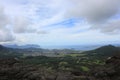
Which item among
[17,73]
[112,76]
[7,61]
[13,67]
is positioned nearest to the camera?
[112,76]

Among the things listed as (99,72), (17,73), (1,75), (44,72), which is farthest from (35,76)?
(99,72)

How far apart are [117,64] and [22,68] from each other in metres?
29.4

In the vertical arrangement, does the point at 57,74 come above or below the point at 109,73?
above

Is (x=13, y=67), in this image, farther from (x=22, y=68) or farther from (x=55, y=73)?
(x=55, y=73)

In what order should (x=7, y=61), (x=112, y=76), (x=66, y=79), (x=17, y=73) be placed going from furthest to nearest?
1. (x=7, y=61)
2. (x=17, y=73)
3. (x=112, y=76)
4. (x=66, y=79)

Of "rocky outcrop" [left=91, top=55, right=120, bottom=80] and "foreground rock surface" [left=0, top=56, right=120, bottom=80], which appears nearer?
"foreground rock surface" [left=0, top=56, right=120, bottom=80]

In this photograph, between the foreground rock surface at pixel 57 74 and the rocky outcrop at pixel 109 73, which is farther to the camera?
the rocky outcrop at pixel 109 73

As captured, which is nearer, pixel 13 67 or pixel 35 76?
pixel 35 76

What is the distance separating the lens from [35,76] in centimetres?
5003

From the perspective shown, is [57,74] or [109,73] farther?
[109,73]

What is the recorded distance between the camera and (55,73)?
52.0 metres

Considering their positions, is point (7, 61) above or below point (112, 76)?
above

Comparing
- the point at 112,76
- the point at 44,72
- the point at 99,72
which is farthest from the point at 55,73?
the point at 112,76

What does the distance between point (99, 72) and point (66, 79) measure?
1105cm
